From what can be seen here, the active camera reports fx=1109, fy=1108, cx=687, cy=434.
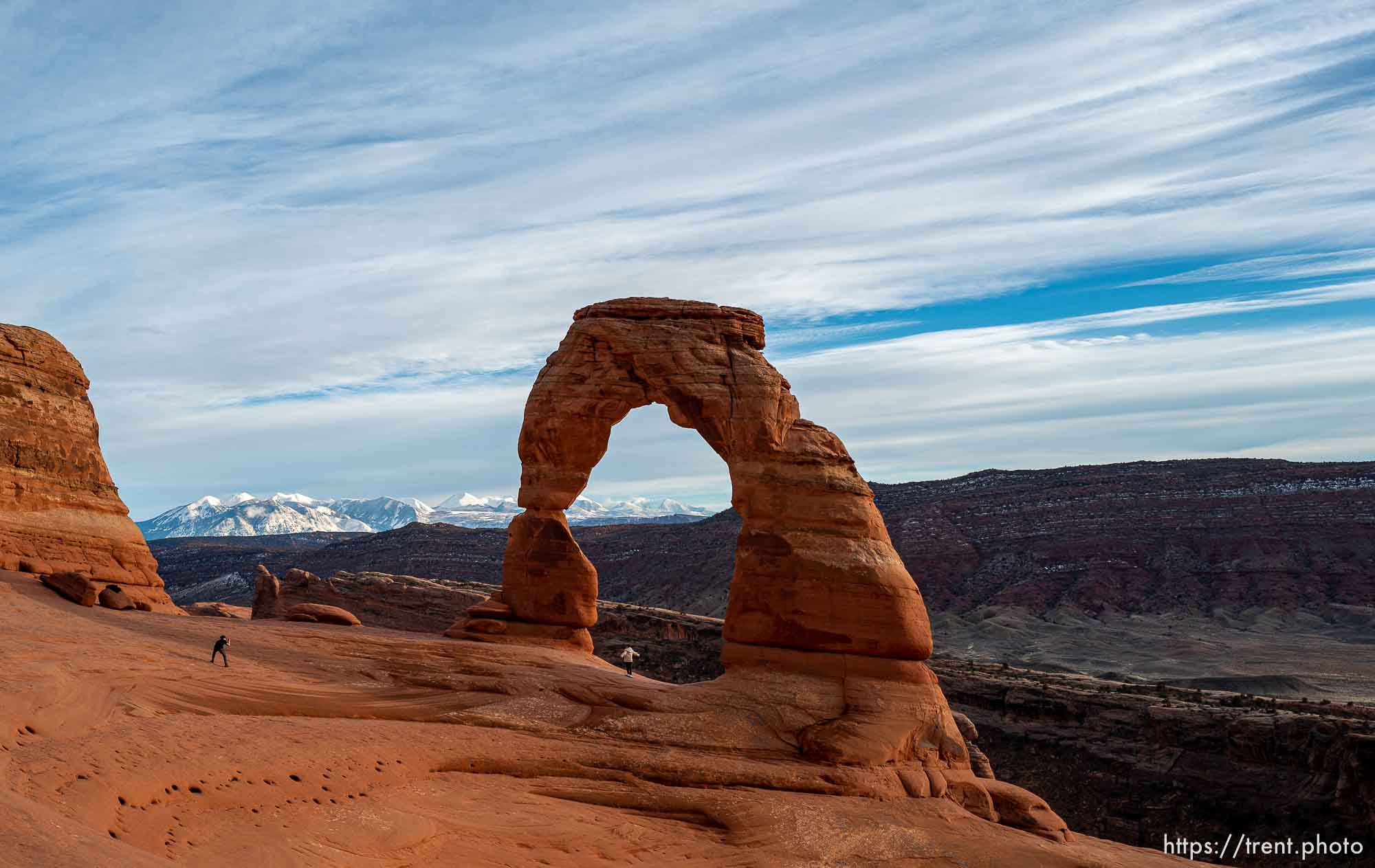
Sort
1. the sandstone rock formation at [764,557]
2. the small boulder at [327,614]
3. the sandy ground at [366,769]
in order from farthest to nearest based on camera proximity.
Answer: the small boulder at [327,614] → the sandstone rock formation at [764,557] → the sandy ground at [366,769]

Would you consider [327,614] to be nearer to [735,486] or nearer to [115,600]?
[115,600]

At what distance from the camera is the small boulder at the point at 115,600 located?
1080 inches

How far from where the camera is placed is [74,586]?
26609 millimetres

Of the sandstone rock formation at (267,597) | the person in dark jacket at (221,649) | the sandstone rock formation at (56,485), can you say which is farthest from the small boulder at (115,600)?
the sandstone rock formation at (267,597)

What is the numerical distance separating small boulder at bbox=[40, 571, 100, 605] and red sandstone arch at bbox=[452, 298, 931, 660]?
28.4ft

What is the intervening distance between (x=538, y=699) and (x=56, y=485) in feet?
53.5

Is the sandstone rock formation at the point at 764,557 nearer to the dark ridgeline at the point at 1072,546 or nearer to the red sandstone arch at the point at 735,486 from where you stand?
the red sandstone arch at the point at 735,486

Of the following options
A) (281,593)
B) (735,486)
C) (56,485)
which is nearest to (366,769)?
(735,486)

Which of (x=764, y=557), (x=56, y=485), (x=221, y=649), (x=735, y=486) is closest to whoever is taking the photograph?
(x=221, y=649)

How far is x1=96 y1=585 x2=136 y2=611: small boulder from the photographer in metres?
27.4

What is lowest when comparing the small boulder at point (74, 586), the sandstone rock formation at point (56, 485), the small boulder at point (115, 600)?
the small boulder at point (115, 600)

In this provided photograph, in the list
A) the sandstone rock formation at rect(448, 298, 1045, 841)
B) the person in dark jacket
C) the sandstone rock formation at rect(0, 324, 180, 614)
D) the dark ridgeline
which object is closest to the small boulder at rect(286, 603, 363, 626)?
the sandstone rock formation at rect(448, 298, 1045, 841)

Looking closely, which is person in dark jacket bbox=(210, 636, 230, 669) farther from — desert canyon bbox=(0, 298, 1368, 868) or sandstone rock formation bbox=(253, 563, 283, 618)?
sandstone rock formation bbox=(253, 563, 283, 618)

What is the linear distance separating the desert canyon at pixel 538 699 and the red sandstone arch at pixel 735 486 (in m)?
0.07
